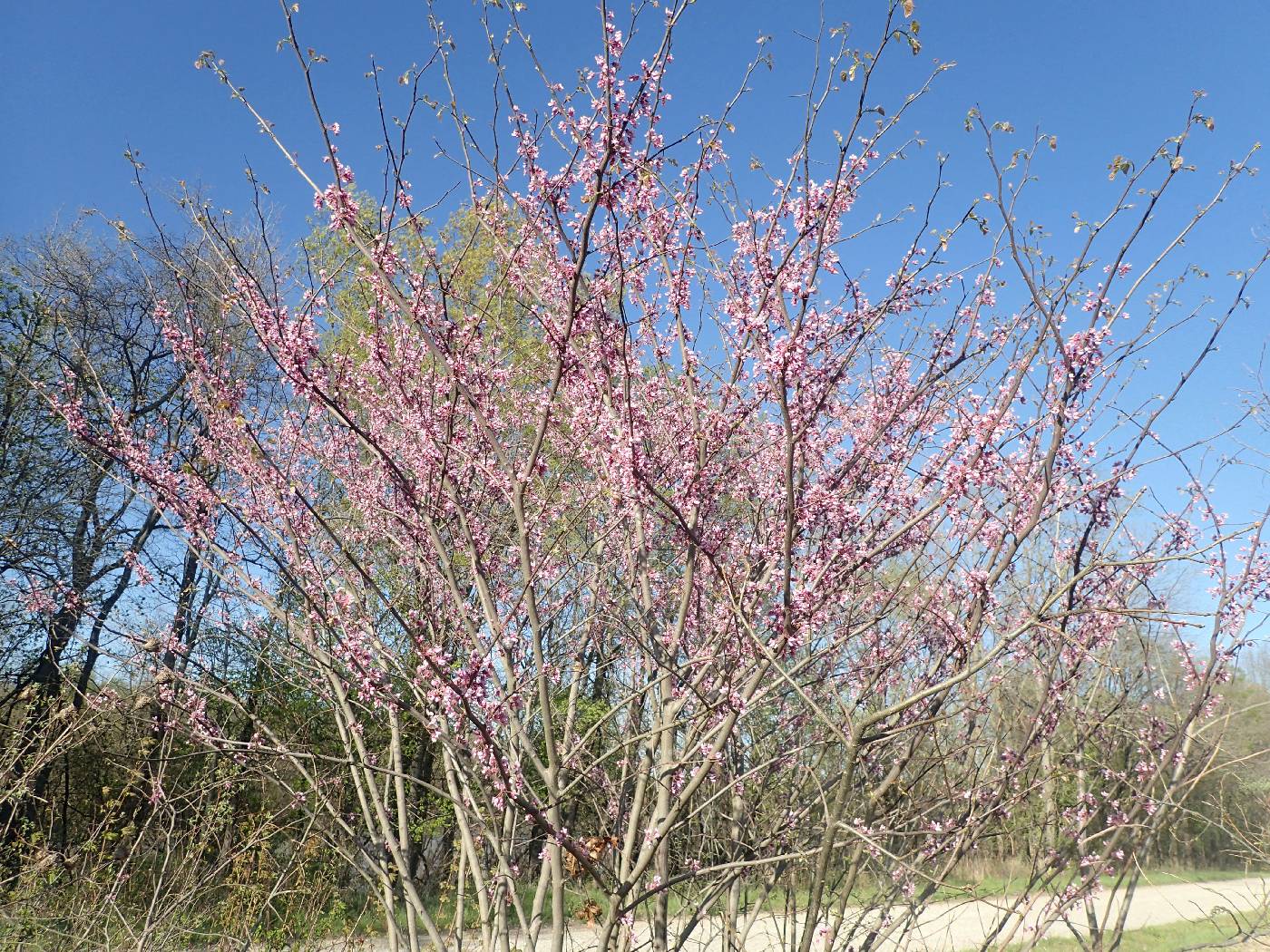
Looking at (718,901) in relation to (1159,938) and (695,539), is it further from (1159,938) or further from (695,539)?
(1159,938)

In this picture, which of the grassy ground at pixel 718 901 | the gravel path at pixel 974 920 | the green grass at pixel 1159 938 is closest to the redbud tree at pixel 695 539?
the grassy ground at pixel 718 901

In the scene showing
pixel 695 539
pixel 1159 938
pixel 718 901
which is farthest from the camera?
pixel 1159 938

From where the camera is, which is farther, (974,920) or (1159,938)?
(974,920)

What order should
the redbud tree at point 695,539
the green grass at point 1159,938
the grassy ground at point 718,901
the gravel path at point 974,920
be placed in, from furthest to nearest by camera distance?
1. the green grass at point 1159,938
2. the gravel path at point 974,920
3. the grassy ground at point 718,901
4. the redbud tree at point 695,539

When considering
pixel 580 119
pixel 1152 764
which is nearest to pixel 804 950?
pixel 1152 764

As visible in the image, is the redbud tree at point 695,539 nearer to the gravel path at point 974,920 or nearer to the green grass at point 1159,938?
the gravel path at point 974,920

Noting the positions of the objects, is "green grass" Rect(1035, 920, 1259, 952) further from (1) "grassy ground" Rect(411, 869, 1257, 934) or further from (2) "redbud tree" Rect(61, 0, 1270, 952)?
(2) "redbud tree" Rect(61, 0, 1270, 952)

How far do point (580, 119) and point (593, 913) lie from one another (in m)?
2.89

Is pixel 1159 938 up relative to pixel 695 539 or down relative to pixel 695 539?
down

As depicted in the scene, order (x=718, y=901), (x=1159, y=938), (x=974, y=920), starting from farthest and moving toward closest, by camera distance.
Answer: (x=974, y=920) < (x=1159, y=938) < (x=718, y=901)

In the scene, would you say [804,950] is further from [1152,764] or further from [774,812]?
[1152,764]

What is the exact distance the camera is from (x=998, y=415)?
108 inches

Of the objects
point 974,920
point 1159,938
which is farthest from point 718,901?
point 974,920

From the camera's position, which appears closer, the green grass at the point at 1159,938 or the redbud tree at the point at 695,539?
the redbud tree at the point at 695,539
